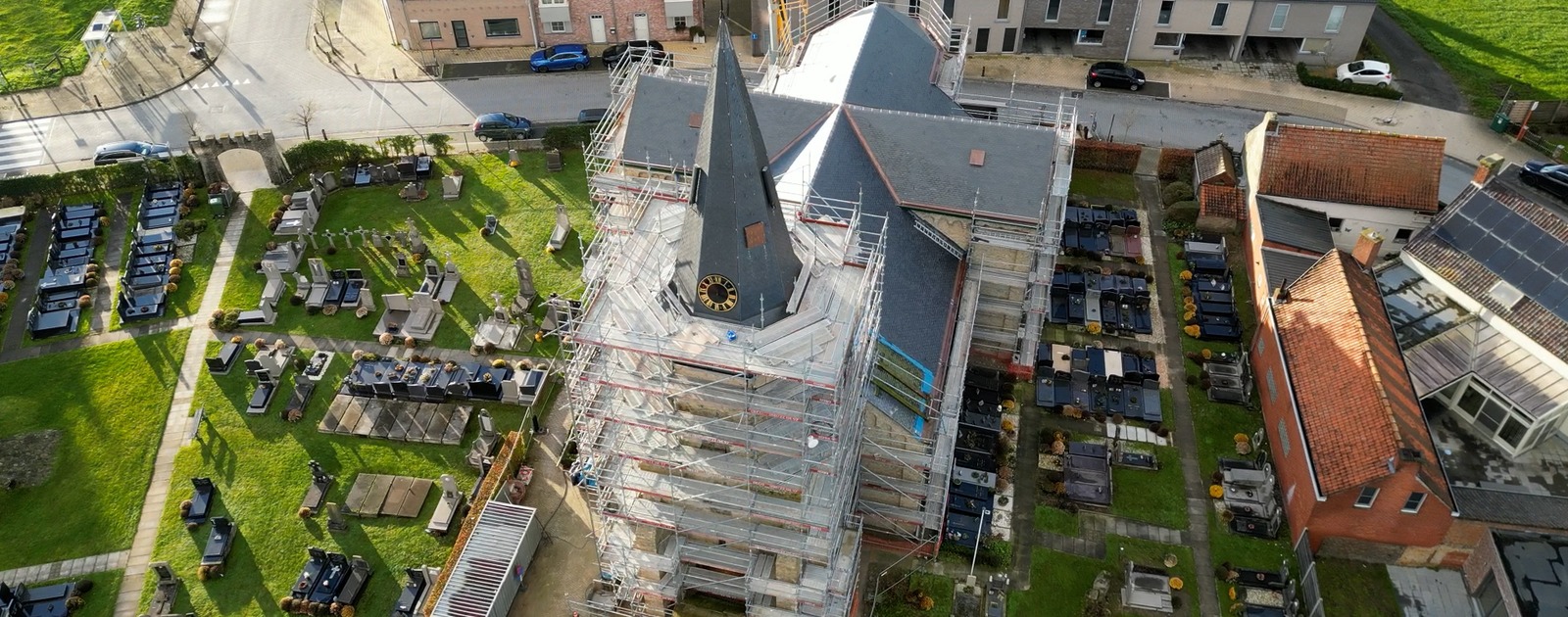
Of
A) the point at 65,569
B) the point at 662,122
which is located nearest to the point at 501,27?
the point at 662,122

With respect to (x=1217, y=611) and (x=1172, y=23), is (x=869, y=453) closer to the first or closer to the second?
(x=1217, y=611)

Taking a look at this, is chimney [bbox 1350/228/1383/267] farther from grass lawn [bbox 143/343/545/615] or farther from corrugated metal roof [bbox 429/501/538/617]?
grass lawn [bbox 143/343/545/615]

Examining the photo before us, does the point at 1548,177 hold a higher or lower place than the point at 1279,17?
lower

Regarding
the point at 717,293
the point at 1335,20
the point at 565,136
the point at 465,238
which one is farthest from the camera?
the point at 1335,20

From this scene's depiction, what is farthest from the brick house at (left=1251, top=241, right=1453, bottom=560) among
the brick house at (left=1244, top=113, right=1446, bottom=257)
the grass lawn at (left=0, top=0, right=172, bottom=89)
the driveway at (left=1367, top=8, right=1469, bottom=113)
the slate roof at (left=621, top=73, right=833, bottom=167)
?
the grass lawn at (left=0, top=0, right=172, bottom=89)

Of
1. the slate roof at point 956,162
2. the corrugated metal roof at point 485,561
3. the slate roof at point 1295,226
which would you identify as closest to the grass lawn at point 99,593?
the corrugated metal roof at point 485,561

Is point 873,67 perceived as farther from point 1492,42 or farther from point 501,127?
point 1492,42
